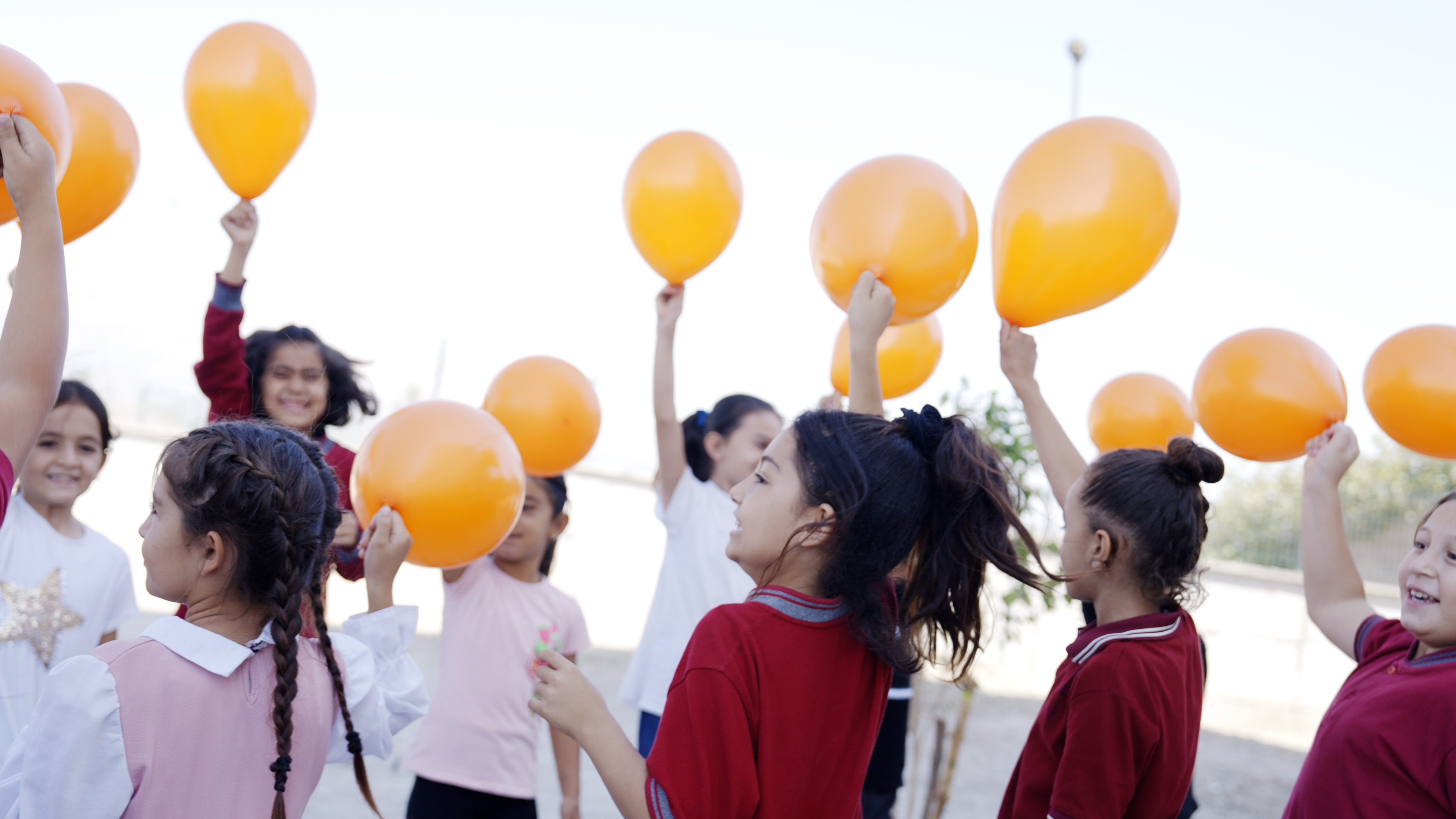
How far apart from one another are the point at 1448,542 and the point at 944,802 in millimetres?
2800

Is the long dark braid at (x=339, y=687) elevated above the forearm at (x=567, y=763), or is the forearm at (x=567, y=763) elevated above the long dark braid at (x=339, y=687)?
the long dark braid at (x=339, y=687)

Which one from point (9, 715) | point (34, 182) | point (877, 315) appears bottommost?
point (9, 715)

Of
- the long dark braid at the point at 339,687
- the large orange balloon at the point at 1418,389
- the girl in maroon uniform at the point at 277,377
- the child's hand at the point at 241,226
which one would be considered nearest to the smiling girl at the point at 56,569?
the girl in maroon uniform at the point at 277,377

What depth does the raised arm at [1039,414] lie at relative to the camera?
2307 mm

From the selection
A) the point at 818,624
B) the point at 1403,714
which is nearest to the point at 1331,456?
the point at 1403,714

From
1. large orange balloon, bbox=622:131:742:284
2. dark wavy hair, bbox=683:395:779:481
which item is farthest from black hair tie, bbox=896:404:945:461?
dark wavy hair, bbox=683:395:779:481

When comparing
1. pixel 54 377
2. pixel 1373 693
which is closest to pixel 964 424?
pixel 1373 693

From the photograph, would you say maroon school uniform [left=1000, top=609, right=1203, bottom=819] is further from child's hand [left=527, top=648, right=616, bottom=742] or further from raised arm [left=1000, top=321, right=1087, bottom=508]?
child's hand [left=527, top=648, right=616, bottom=742]

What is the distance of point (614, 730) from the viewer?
1379mm

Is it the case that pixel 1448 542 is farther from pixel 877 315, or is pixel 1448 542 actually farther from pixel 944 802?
pixel 944 802

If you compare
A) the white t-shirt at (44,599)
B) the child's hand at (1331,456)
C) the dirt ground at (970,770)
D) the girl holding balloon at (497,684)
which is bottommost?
the dirt ground at (970,770)

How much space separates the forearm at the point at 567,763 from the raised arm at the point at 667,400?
2.34ft

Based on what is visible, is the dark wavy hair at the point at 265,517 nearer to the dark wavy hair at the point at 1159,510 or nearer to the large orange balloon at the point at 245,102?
the large orange balloon at the point at 245,102

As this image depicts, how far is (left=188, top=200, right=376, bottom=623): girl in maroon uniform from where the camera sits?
242cm
